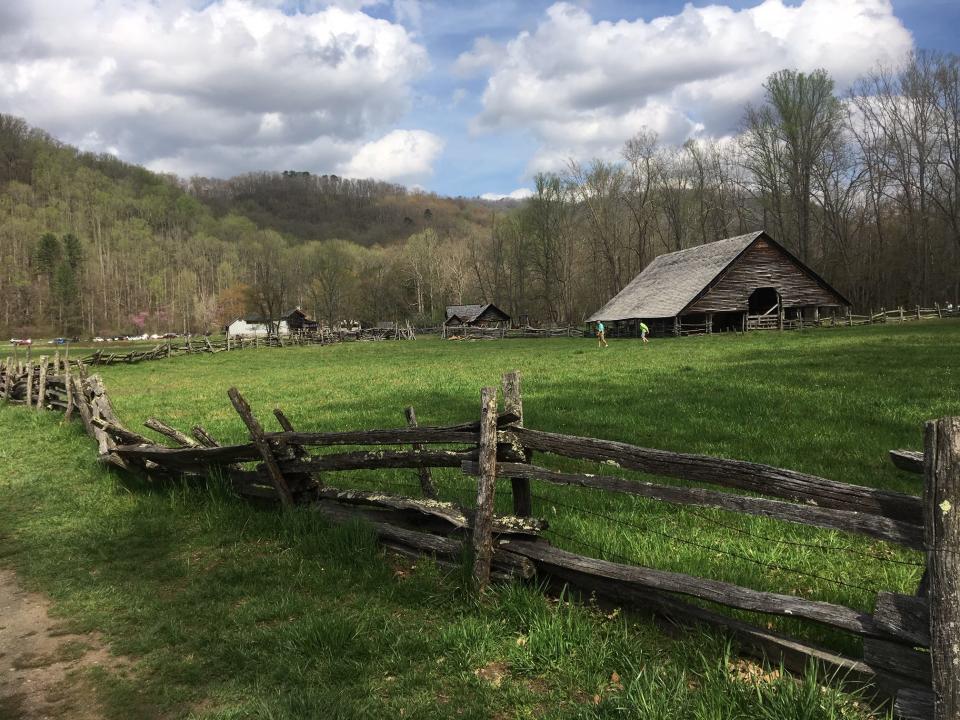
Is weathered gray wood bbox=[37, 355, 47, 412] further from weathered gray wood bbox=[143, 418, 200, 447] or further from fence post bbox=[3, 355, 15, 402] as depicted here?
weathered gray wood bbox=[143, 418, 200, 447]

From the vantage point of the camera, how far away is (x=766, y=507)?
3238mm

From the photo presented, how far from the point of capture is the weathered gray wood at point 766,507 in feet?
9.06

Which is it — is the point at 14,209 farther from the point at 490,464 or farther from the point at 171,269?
the point at 490,464

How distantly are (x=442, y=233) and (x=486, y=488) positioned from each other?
141 metres

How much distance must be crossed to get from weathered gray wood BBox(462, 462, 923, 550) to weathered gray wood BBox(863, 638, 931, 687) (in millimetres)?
502

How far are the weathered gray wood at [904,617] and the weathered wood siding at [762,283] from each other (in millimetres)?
40573

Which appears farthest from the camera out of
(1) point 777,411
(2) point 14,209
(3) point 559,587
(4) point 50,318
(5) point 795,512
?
(2) point 14,209

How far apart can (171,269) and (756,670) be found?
156m

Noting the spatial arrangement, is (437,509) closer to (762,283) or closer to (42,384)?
(42,384)

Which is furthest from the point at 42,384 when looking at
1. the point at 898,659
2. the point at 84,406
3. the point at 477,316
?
the point at 477,316

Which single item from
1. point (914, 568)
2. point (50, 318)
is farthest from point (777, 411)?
point (50, 318)

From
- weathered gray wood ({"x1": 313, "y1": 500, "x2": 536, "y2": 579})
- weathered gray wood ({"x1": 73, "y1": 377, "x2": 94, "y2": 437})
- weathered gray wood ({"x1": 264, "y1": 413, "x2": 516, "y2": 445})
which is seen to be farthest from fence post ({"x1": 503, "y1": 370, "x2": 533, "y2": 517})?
weathered gray wood ({"x1": 73, "y1": 377, "x2": 94, "y2": 437})

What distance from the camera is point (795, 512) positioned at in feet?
9.97

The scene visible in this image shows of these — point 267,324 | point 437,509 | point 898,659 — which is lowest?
point 898,659
